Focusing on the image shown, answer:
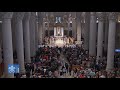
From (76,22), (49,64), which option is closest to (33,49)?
(49,64)

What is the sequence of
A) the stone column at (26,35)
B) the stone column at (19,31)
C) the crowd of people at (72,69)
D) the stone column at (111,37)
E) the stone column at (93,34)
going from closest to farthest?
the crowd of people at (72,69) < the stone column at (19,31) < the stone column at (111,37) < the stone column at (26,35) < the stone column at (93,34)

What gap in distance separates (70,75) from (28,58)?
6707 mm

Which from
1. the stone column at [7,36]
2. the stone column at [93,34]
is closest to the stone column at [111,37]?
the stone column at [93,34]

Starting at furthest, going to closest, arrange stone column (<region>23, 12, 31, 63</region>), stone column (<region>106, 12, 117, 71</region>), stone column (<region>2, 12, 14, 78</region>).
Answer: stone column (<region>23, 12, 31, 63</region>)
stone column (<region>106, 12, 117, 71</region>)
stone column (<region>2, 12, 14, 78</region>)

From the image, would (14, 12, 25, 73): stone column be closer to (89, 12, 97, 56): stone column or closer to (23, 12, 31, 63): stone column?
(23, 12, 31, 63): stone column

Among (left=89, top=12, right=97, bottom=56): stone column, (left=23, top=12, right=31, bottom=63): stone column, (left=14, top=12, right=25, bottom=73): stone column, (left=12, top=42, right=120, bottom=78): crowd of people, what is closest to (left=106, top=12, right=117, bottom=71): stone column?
(left=12, top=42, right=120, bottom=78): crowd of people

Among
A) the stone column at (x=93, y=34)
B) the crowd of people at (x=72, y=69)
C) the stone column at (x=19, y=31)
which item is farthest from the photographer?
the stone column at (x=93, y=34)

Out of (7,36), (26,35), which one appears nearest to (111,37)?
(26,35)

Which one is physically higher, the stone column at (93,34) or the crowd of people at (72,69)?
the stone column at (93,34)

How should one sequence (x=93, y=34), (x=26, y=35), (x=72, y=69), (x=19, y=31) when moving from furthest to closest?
(x=93, y=34) < (x=26, y=35) < (x=72, y=69) < (x=19, y=31)

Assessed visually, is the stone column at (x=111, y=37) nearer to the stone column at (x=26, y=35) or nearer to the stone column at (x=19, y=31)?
the stone column at (x=19, y=31)

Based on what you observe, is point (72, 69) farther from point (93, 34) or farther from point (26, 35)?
point (93, 34)
